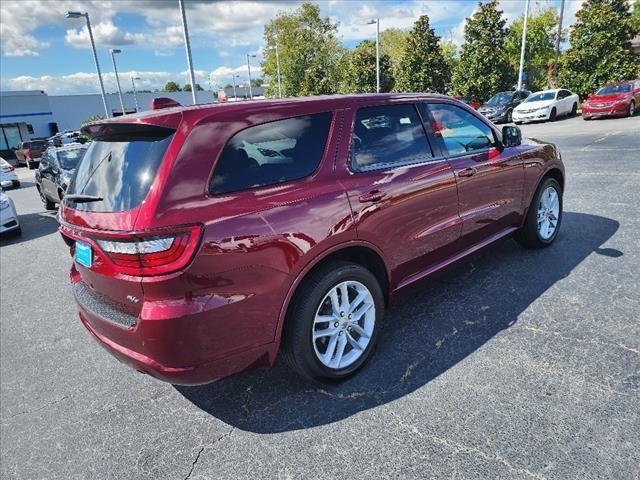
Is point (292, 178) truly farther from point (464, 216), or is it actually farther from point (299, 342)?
point (464, 216)

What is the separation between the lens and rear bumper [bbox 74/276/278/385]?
2.15 m

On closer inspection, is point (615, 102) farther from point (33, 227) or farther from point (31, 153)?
point (31, 153)

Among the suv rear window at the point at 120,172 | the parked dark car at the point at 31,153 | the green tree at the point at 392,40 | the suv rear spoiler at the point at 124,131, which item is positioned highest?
the green tree at the point at 392,40

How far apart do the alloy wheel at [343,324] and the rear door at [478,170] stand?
1.25 meters

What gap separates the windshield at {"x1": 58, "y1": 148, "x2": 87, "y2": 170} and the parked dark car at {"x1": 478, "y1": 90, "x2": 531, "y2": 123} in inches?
708

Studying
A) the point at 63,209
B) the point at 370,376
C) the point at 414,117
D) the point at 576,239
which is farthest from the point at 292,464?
the point at 576,239

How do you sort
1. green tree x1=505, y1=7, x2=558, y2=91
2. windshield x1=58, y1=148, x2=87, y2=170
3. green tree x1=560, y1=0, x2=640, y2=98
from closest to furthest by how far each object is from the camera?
windshield x1=58, y1=148, x2=87, y2=170 < green tree x1=560, y1=0, x2=640, y2=98 < green tree x1=505, y1=7, x2=558, y2=91

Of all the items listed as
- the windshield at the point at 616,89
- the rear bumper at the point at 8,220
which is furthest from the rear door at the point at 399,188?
the windshield at the point at 616,89

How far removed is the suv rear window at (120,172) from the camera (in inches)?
88.0

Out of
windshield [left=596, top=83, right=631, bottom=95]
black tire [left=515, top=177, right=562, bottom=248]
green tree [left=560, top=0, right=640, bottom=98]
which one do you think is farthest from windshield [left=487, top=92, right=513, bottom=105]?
black tire [left=515, top=177, right=562, bottom=248]

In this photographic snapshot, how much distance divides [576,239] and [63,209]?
508 cm

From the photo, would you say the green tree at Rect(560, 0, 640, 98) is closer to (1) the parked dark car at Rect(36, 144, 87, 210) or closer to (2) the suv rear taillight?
(1) the parked dark car at Rect(36, 144, 87, 210)

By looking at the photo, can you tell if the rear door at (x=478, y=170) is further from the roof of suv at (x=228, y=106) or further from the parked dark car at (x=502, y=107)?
the parked dark car at (x=502, y=107)

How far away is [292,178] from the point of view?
255cm
